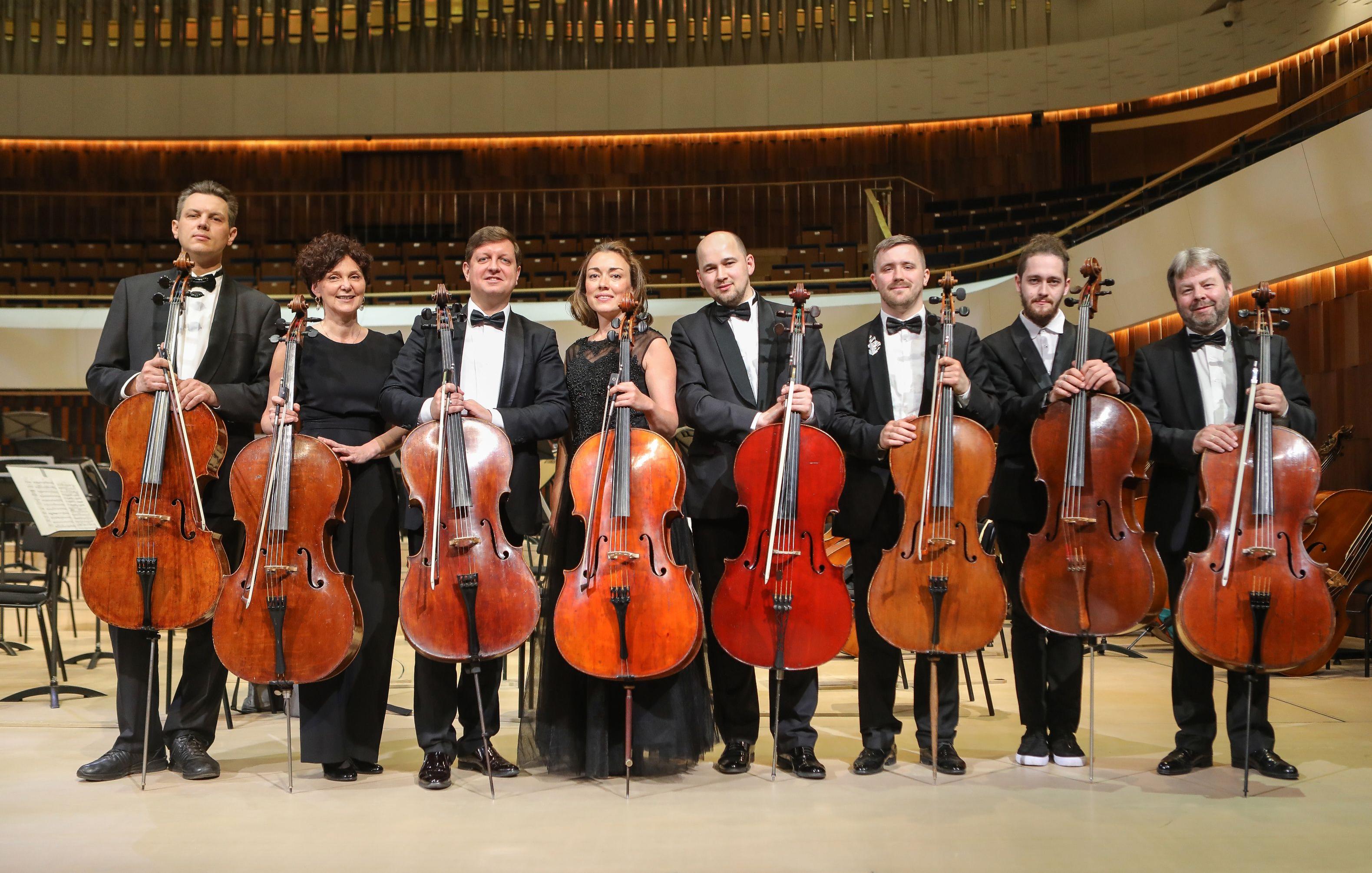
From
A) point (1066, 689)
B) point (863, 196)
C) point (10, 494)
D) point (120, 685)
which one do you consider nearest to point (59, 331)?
point (10, 494)

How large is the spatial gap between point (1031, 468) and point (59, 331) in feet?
35.0

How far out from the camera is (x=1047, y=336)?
3.29m

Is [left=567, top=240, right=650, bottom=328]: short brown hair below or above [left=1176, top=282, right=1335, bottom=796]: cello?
above

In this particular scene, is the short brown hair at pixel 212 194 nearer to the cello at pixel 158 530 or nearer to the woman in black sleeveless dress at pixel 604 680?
the cello at pixel 158 530

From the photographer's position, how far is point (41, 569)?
8523mm

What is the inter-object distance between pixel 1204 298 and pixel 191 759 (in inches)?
119

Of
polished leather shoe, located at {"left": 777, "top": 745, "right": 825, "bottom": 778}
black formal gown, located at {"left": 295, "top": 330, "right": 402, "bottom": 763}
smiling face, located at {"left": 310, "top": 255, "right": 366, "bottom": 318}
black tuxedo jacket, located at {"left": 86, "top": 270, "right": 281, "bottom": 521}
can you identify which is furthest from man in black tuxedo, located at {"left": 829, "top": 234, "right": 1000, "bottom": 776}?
black tuxedo jacket, located at {"left": 86, "top": 270, "right": 281, "bottom": 521}

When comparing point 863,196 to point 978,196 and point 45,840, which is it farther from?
point 45,840

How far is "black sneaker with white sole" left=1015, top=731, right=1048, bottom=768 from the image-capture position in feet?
10.3

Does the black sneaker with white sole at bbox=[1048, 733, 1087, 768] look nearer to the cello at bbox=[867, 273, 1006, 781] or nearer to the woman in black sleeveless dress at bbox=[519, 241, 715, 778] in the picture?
the cello at bbox=[867, 273, 1006, 781]

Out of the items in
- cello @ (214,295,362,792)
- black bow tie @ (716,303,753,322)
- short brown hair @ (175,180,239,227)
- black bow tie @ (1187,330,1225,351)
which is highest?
short brown hair @ (175,180,239,227)

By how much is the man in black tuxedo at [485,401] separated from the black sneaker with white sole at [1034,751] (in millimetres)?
1403

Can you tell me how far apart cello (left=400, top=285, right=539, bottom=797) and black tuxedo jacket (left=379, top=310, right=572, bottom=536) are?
0.22 meters

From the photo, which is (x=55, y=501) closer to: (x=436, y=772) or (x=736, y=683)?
(x=436, y=772)
